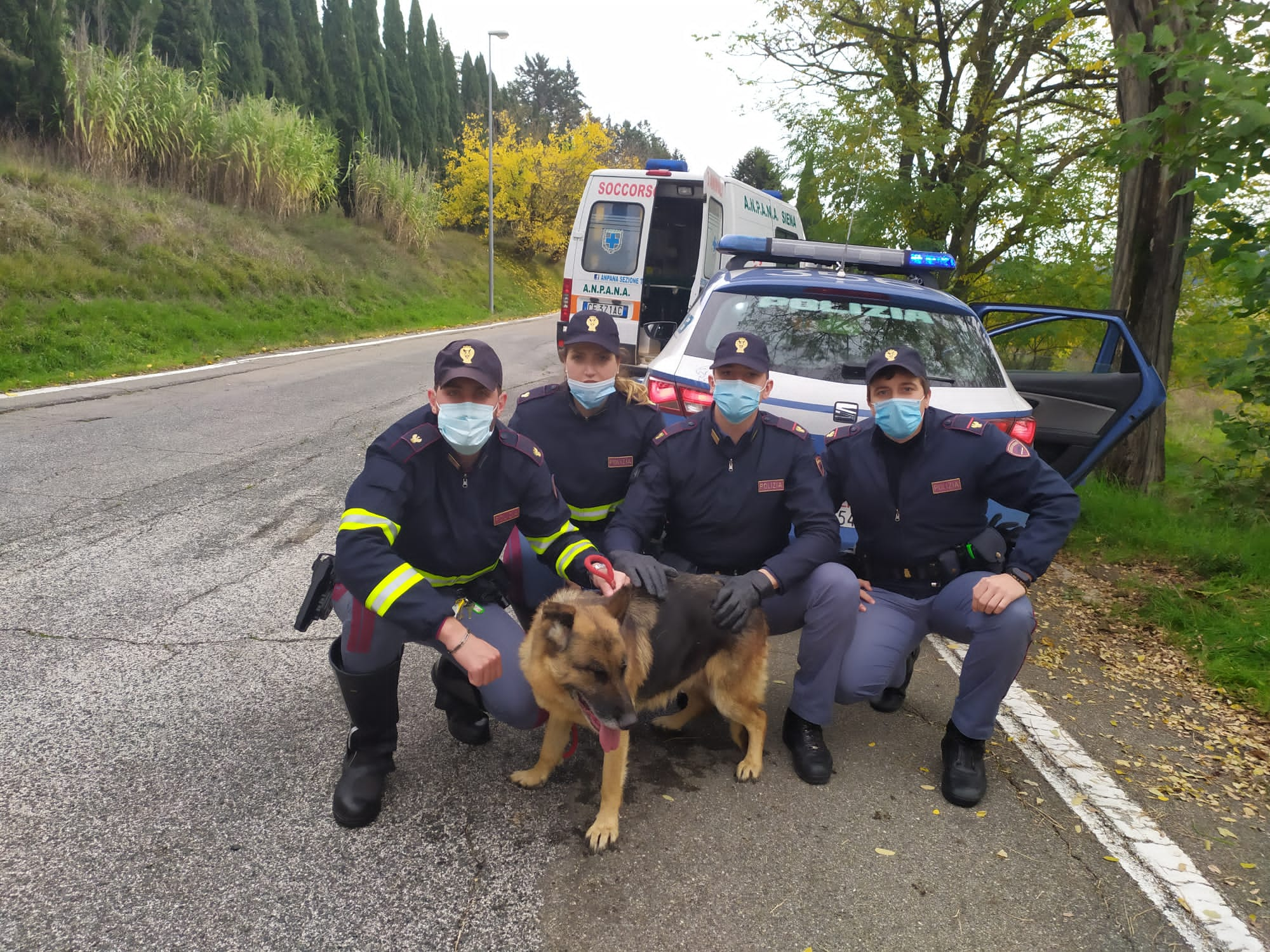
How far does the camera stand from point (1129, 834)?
270 cm

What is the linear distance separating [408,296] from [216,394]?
591 inches

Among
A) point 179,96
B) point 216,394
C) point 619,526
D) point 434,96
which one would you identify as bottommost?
point 216,394

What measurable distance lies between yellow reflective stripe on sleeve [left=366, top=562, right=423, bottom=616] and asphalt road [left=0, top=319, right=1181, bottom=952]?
718 mm

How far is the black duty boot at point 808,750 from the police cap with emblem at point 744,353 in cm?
147

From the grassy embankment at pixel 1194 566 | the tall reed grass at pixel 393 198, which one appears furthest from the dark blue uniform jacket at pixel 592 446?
the tall reed grass at pixel 393 198

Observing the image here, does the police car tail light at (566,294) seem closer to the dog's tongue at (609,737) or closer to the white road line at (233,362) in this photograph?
the white road line at (233,362)

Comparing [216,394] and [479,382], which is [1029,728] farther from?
[216,394]

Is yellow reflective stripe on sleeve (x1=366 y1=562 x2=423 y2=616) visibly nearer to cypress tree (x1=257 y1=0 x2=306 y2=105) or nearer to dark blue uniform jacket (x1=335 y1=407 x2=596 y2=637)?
dark blue uniform jacket (x1=335 y1=407 x2=596 y2=637)

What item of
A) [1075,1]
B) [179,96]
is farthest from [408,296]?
[1075,1]

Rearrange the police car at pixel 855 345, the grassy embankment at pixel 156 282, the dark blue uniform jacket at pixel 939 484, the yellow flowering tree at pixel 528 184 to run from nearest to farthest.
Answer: the dark blue uniform jacket at pixel 939 484
the police car at pixel 855 345
the grassy embankment at pixel 156 282
the yellow flowering tree at pixel 528 184

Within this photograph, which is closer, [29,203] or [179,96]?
[29,203]

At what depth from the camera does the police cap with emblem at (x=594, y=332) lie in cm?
354

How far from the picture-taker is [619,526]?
3.33 meters

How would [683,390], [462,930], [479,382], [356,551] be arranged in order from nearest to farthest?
[462,930]
[356,551]
[479,382]
[683,390]
